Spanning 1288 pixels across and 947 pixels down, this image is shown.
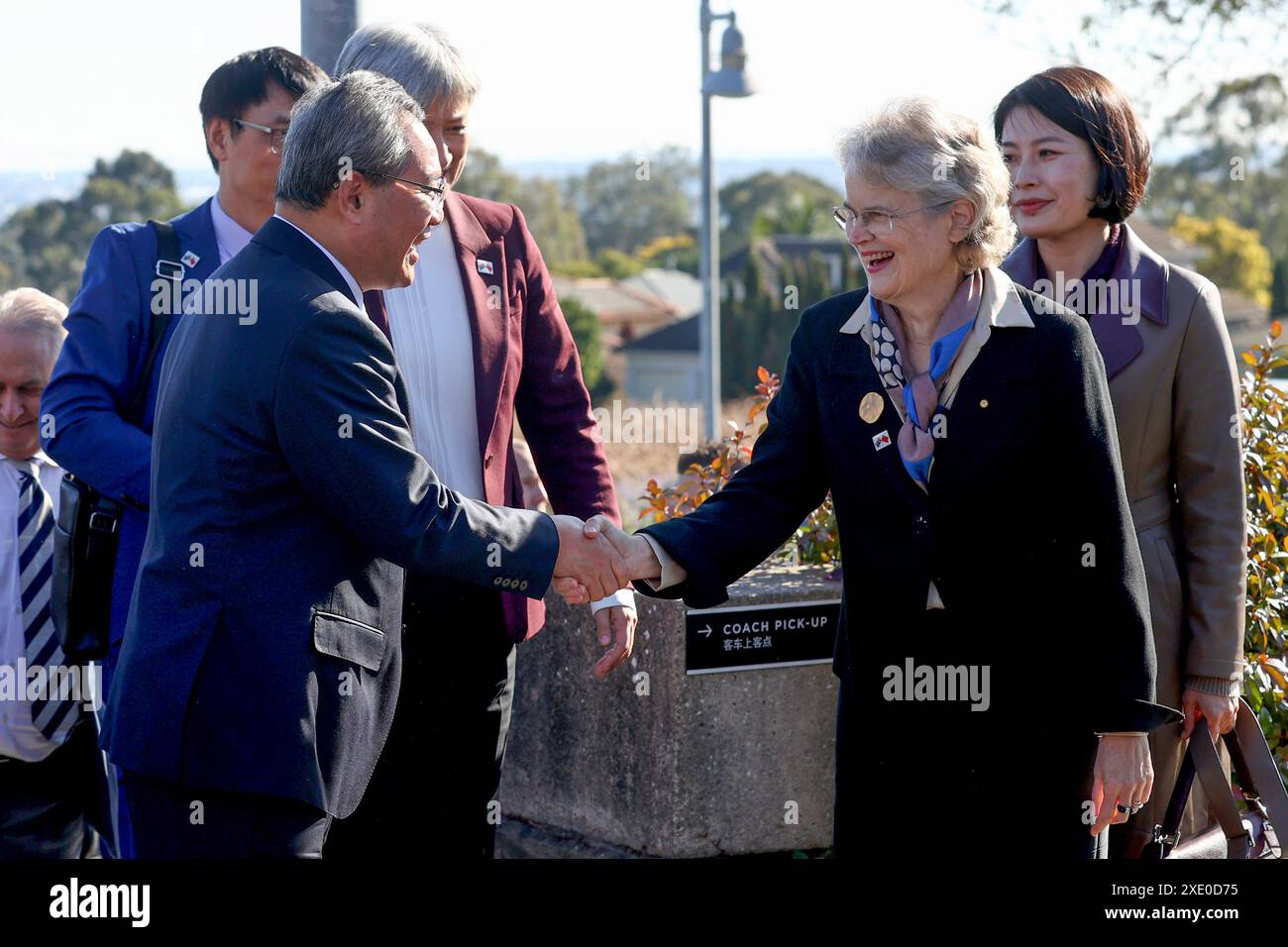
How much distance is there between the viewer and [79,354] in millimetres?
3330

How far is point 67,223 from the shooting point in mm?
64875

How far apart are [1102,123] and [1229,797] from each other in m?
1.54

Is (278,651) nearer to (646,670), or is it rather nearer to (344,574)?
(344,574)

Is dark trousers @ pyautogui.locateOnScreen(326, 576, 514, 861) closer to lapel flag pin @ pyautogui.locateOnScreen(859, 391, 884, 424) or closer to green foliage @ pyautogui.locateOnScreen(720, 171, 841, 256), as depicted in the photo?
lapel flag pin @ pyautogui.locateOnScreen(859, 391, 884, 424)

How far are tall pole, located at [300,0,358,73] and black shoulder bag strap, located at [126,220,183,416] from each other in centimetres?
113

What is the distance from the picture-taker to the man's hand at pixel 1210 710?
134 inches

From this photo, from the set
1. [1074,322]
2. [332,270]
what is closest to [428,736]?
[332,270]

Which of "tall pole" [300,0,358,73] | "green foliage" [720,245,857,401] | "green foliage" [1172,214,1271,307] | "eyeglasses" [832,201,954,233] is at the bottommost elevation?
"eyeglasses" [832,201,954,233]

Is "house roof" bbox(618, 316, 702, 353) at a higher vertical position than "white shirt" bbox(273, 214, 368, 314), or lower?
higher

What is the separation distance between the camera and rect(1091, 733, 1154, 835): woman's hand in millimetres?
2998

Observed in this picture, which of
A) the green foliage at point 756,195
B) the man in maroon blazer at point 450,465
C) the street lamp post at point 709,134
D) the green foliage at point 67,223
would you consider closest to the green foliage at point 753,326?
the green foliage at point 67,223

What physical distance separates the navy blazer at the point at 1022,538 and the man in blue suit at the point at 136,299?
1494mm

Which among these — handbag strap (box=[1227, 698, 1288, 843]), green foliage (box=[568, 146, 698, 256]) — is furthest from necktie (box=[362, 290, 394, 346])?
green foliage (box=[568, 146, 698, 256])

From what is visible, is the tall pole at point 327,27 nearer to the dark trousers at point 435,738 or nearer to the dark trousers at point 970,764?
the dark trousers at point 435,738
